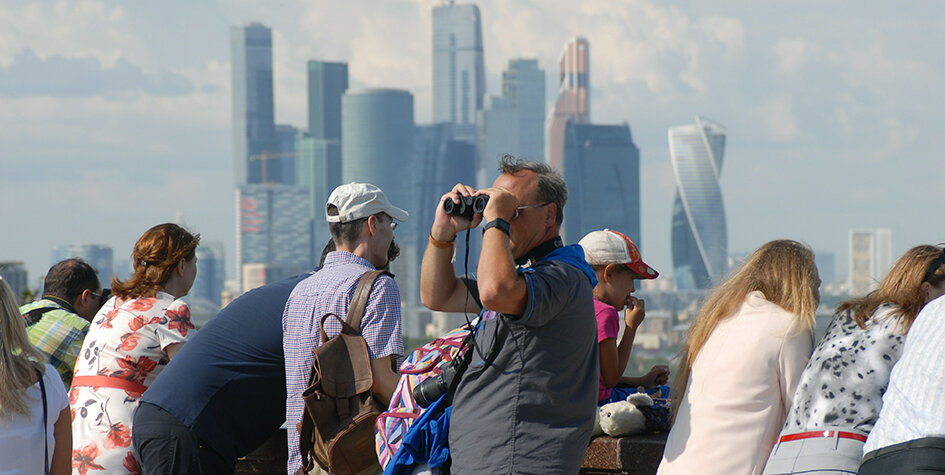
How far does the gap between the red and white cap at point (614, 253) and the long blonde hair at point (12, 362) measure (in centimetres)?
198

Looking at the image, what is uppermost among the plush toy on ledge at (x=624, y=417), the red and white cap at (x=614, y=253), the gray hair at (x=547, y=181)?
the gray hair at (x=547, y=181)

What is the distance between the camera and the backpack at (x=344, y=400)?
143 inches

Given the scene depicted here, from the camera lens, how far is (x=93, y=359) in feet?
14.0

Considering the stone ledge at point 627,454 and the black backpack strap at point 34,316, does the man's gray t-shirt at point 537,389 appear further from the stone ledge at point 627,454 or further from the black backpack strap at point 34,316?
the black backpack strap at point 34,316

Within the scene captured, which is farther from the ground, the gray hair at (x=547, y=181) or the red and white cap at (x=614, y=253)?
the gray hair at (x=547, y=181)

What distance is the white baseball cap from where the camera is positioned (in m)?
3.95

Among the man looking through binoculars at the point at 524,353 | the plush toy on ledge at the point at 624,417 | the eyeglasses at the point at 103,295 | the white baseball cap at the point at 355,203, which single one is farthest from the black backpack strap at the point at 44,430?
the plush toy on ledge at the point at 624,417

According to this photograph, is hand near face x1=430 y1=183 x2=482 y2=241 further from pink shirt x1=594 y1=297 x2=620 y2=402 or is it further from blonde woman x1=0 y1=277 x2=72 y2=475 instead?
blonde woman x1=0 y1=277 x2=72 y2=475

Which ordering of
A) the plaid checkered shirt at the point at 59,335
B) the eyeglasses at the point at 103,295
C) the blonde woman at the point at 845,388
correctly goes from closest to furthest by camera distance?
the blonde woman at the point at 845,388 → the plaid checkered shirt at the point at 59,335 → the eyeglasses at the point at 103,295

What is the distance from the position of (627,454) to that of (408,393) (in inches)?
41.3

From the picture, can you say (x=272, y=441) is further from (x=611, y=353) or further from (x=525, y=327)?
(x=525, y=327)

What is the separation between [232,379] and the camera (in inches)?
157

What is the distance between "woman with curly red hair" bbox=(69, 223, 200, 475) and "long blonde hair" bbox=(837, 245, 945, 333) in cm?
249

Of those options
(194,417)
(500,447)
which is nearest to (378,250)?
(194,417)
